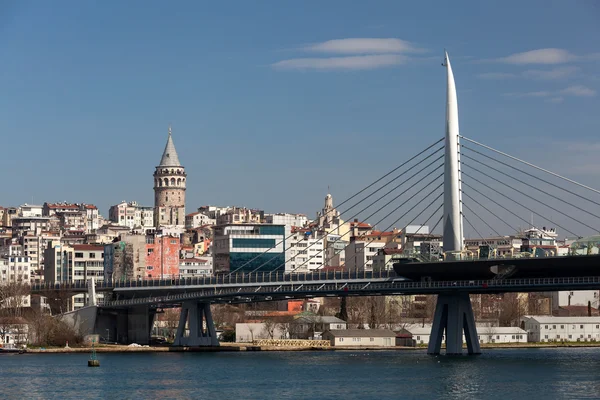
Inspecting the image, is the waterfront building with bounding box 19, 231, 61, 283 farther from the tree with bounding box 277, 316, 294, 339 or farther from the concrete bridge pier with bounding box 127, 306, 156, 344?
the concrete bridge pier with bounding box 127, 306, 156, 344

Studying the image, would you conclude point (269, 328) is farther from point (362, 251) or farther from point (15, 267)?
point (15, 267)

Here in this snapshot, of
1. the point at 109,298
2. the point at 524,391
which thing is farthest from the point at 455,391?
the point at 109,298

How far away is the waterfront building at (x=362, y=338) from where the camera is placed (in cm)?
9488

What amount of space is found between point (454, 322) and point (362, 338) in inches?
787

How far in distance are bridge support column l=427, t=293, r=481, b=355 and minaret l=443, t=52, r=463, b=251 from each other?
A: 2877 millimetres

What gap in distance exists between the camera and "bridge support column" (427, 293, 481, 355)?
250ft

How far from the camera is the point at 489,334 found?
Result: 103m

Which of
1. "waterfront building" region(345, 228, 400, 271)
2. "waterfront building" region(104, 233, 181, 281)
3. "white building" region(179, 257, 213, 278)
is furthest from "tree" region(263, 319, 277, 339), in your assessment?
"white building" region(179, 257, 213, 278)

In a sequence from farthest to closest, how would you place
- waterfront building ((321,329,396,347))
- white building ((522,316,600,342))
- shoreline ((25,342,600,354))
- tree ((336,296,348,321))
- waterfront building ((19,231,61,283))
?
waterfront building ((19,231,61,283)), tree ((336,296,348,321)), white building ((522,316,600,342)), waterfront building ((321,329,396,347)), shoreline ((25,342,600,354))

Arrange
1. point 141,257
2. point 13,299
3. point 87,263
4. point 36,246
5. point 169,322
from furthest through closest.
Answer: point 36,246 < point 87,263 < point 141,257 < point 169,322 < point 13,299

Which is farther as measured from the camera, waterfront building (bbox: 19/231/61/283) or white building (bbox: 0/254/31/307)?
waterfront building (bbox: 19/231/61/283)

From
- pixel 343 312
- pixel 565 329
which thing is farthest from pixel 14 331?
pixel 565 329

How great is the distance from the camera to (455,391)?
2094 inches

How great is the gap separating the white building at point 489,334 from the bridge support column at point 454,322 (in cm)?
2133
